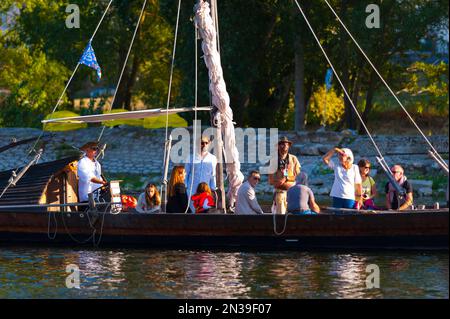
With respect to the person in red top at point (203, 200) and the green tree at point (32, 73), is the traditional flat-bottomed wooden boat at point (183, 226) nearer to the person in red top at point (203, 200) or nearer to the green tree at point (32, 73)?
the person in red top at point (203, 200)

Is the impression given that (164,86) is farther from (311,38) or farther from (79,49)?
(311,38)

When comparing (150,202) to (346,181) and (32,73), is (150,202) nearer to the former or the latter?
(346,181)

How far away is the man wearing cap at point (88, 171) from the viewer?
82.4 feet

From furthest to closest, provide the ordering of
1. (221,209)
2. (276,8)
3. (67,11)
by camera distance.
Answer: (67,11), (276,8), (221,209)

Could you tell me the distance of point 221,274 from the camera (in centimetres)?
2167

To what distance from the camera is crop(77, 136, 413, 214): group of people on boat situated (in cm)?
2362

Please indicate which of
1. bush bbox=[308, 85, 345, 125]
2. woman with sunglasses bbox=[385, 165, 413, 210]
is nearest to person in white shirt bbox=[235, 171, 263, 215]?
woman with sunglasses bbox=[385, 165, 413, 210]

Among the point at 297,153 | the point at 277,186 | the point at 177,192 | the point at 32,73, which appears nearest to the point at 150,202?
the point at 177,192

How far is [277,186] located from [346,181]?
135 cm

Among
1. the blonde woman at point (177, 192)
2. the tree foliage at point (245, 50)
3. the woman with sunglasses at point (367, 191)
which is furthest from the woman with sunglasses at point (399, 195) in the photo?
the tree foliage at point (245, 50)

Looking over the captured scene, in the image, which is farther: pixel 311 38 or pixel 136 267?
pixel 311 38
